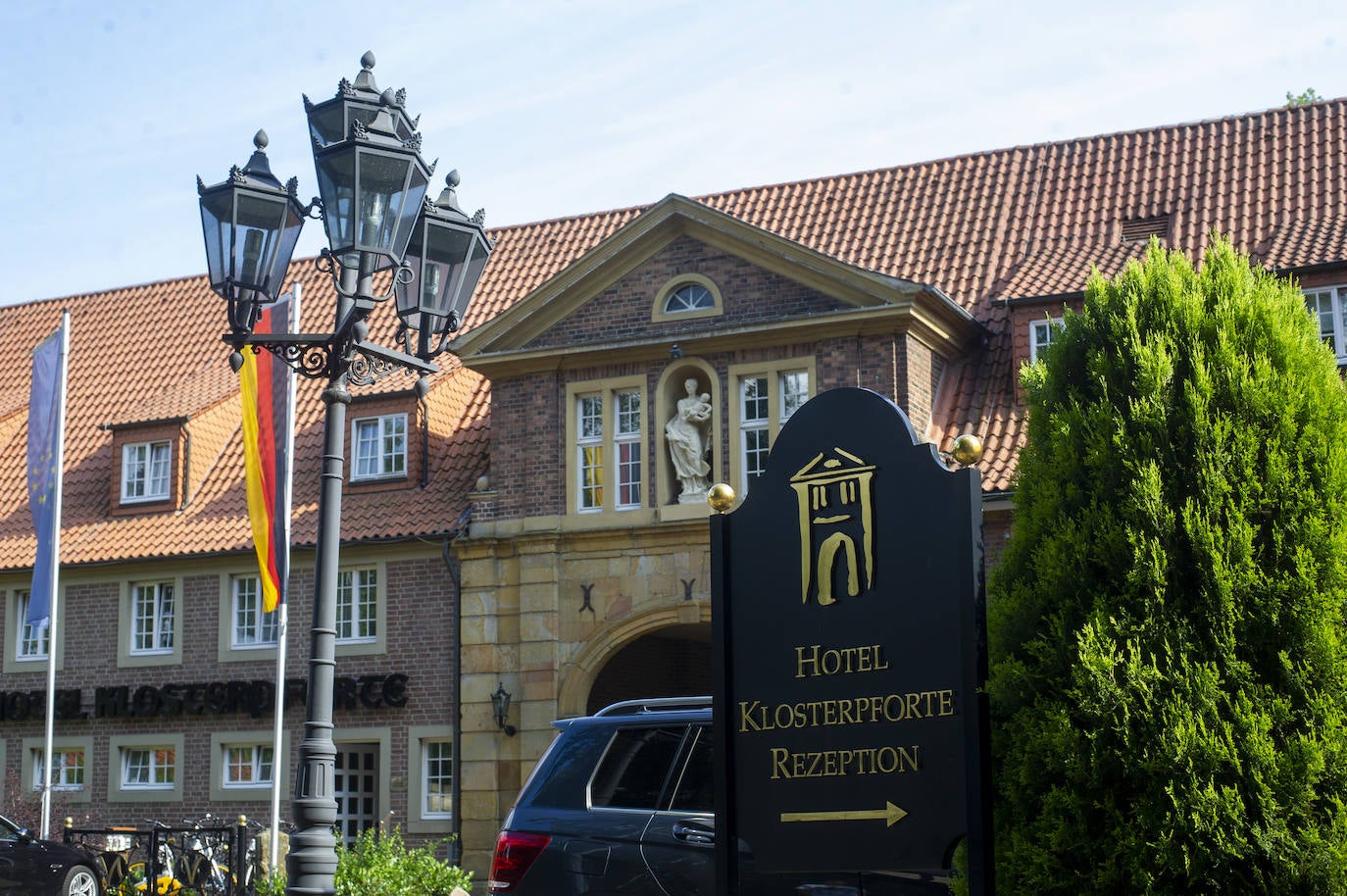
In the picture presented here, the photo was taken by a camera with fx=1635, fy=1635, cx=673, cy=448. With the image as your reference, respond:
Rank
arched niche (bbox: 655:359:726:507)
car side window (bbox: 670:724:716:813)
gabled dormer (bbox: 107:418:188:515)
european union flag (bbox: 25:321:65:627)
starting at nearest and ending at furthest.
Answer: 1. car side window (bbox: 670:724:716:813)
2. arched niche (bbox: 655:359:726:507)
3. european union flag (bbox: 25:321:65:627)
4. gabled dormer (bbox: 107:418:188:515)

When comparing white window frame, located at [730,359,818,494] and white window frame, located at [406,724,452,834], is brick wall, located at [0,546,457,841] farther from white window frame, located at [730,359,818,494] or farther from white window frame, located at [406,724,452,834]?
white window frame, located at [730,359,818,494]

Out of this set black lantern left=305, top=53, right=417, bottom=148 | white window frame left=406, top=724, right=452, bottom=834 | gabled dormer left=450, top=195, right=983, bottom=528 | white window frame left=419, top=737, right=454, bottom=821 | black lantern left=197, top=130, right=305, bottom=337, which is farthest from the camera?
white window frame left=419, top=737, right=454, bottom=821

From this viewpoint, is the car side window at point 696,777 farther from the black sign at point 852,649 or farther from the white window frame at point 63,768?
the white window frame at point 63,768

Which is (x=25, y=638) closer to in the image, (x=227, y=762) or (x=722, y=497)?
(x=227, y=762)

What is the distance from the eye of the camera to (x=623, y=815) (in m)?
8.39

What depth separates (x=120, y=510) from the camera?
2675cm

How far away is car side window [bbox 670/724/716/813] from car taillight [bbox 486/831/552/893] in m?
0.73

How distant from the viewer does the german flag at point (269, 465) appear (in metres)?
21.1

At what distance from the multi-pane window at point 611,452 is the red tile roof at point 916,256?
92.9 inches

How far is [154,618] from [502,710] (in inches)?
273

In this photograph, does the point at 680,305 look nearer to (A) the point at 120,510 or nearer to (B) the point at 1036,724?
(A) the point at 120,510

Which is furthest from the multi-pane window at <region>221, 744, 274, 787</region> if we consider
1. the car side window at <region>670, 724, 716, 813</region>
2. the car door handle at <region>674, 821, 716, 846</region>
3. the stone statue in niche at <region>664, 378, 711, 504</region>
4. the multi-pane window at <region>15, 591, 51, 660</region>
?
the car door handle at <region>674, 821, 716, 846</region>

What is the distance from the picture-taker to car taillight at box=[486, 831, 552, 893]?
847 cm

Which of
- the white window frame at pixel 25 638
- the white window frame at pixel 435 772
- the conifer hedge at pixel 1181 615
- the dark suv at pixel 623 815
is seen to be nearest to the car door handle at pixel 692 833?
the dark suv at pixel 623 815
